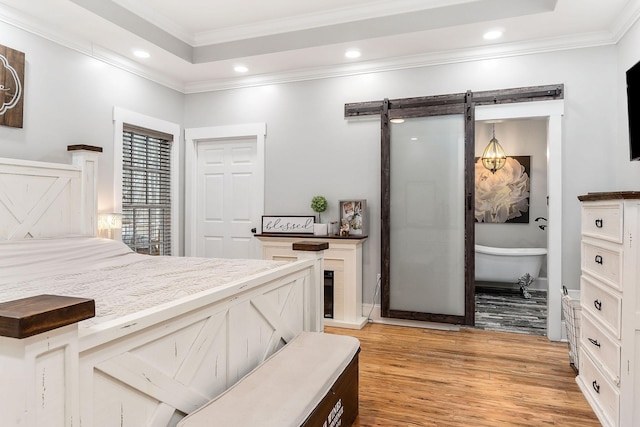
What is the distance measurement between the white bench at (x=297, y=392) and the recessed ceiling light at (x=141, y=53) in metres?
3.11

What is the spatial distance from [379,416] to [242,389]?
3.36 ft

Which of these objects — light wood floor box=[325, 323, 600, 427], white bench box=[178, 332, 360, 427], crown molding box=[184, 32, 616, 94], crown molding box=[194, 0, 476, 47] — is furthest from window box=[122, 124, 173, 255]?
white bench box=[178, 332, 360, 427]

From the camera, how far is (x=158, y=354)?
4.06ft

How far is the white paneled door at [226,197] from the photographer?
4590mm

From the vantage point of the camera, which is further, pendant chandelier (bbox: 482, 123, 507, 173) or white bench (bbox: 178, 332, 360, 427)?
pendant chandelier (bbox: 482, 123, 507, 173)

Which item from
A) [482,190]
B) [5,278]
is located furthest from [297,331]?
[482,190]

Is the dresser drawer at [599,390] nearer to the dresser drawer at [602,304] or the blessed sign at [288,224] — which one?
the dresser drawer at [602,304]

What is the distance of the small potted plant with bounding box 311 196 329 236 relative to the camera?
4.03 m

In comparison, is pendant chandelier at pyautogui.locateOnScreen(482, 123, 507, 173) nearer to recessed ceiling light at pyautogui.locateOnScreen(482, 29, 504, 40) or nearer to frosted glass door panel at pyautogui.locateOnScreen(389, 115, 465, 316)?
frosted glass door panel at pyautogui.locateOnScreen(389, 115, 465, 316)

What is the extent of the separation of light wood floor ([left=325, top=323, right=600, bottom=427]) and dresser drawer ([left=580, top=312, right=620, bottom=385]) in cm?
30

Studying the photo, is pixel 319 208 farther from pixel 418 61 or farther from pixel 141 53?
pixel 141 53

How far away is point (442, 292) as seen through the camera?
12.3ft

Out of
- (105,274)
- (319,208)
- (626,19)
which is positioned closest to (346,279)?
(319,208)

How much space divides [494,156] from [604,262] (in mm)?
4023
